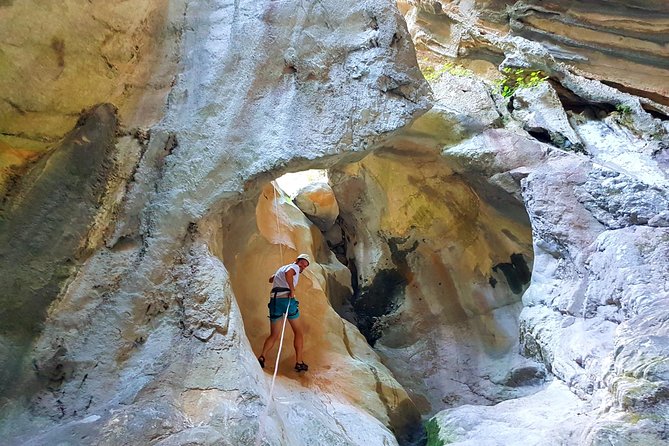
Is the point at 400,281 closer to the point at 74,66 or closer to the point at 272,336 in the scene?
the point at 272,336

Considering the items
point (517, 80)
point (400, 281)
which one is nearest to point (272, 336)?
point (400, 281)

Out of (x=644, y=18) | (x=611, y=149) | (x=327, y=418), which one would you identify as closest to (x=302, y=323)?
(x=327, y=418)

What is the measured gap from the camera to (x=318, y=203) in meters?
8.92

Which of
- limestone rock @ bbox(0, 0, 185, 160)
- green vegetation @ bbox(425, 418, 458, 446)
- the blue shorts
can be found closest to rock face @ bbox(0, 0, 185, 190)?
limestone rock @ bbox(0, 0, 185, 160)

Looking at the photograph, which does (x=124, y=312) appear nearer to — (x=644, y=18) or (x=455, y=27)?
(x=455, y=27)

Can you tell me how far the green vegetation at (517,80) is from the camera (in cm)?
780

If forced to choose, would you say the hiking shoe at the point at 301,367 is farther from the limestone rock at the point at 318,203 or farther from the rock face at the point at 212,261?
the limestone rock at the point at 318,203

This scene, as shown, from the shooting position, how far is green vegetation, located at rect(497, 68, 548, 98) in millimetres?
7801

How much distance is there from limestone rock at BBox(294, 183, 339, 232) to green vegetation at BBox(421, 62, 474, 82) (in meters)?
2.65

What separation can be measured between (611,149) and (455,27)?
4.54 m

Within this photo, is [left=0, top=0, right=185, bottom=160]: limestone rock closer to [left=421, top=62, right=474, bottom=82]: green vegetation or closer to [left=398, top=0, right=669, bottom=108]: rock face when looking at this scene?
[left=421, top=62, right=474, bottom=82]: green vegetation

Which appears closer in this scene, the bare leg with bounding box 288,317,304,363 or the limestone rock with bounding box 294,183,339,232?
the bare leg with bounding box 288,317,304,363

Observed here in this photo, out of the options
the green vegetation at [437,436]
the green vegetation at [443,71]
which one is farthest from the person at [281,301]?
the green vegetation at [443,71]

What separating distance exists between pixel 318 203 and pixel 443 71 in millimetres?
3203
